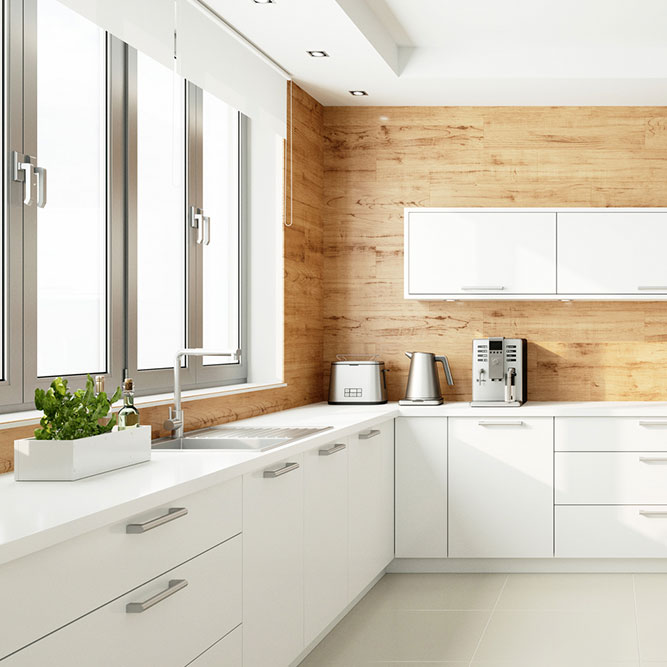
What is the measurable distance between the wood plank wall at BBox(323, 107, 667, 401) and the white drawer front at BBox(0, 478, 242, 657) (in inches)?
106

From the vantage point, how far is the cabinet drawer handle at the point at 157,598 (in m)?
1.90

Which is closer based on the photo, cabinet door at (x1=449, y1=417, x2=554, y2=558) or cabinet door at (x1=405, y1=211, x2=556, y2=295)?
A: cabinet door at (x1=449, y1=417, x2=554, y2=558)

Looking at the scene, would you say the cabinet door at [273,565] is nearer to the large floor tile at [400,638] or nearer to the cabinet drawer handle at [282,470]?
the cabinet drawer handle at [282,470]

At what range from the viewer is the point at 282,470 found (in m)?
2.79

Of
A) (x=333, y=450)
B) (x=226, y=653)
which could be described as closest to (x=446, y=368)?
(x=333, y=450)

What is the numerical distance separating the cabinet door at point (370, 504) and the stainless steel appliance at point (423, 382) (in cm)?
26

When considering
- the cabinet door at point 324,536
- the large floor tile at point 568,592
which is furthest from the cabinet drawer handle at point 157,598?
the large floor tile at point 568,592

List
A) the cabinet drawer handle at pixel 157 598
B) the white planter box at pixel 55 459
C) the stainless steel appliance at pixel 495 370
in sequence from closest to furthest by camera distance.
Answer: the cabinet drawer handle at pixel 157 598
the white planter box at pixel 55 459
the stainless steel appliance at pixel 495 370

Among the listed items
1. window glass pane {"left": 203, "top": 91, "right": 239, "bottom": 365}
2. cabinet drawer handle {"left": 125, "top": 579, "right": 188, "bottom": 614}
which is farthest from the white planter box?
window glass pane {"left": 203, "top": 91, "right": 239, "bottom": 365}

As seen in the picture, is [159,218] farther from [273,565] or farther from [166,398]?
[273,565]

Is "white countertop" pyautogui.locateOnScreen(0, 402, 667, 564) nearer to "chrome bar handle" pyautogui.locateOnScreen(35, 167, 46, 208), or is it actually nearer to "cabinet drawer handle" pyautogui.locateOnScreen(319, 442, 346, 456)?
"cabinet drawer handle" pyautogui.locateOnScreen(319, 442, 346, 456)

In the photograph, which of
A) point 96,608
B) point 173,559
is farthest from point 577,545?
point 96,608

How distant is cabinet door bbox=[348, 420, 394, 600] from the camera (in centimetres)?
370

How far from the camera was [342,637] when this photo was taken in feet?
11.5
